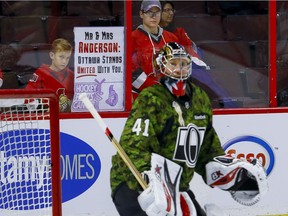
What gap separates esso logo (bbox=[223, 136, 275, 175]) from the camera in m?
6.88

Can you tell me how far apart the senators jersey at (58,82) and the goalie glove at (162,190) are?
1931 millimetres

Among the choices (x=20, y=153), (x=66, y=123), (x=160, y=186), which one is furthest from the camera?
(x=66, y=123)

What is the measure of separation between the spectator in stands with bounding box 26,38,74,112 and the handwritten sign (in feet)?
0.15

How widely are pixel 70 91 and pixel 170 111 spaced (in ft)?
6.24

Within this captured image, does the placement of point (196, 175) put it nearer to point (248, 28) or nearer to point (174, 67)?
point (174, 67)

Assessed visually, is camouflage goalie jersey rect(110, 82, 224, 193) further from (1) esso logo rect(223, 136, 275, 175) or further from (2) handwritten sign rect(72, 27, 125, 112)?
(1) esso logo rect(223, 136, 275, 175)

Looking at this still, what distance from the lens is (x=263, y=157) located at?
695 cm

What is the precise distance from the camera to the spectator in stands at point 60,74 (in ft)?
21.6

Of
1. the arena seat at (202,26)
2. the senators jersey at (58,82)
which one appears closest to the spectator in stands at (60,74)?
the senators jersey at (58,82)

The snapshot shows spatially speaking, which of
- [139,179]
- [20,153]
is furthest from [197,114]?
[20,153]

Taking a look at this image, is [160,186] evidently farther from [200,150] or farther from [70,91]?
[70,91]

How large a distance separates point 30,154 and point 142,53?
1710 millimetres

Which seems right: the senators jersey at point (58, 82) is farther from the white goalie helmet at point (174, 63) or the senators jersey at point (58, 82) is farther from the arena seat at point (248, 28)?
the white goalie helmet at point (174, 63)

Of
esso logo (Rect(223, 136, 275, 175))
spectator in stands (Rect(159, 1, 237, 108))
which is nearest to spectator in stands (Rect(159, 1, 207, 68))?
spectator in stands (Rect(159, 1, 237, 108))
